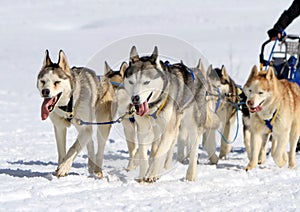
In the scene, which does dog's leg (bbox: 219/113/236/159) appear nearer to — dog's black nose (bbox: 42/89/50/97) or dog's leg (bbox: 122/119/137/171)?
dog's leg (bbox: 122/119/137/171)

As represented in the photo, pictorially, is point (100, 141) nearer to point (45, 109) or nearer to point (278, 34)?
point (45, 109)

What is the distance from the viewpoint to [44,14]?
27438mm

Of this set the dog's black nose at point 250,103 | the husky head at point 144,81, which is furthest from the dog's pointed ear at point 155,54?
the dog's black nose at point 250,103

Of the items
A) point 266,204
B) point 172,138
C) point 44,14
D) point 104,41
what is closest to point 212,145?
point 172,138

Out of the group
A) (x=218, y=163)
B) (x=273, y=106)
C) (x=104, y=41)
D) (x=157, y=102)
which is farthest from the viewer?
(x=104, y=41)

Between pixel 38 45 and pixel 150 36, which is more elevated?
pixel 38 45

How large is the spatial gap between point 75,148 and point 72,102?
307 mm

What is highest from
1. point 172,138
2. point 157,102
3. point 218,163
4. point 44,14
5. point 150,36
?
point 44,14

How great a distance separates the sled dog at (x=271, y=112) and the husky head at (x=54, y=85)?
1.47 m

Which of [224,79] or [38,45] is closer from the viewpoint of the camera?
[224,79]

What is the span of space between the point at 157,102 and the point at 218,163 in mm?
1431

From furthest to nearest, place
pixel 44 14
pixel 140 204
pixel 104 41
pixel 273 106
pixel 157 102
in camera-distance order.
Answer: pixel 44 14, pixel 104 41, pixel 273 106, pixel 157 102, pixel 140 204

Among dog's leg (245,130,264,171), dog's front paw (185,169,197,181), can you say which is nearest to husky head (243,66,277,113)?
dog's leg (245,130,264,171)

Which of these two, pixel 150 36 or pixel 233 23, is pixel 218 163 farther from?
pixel 233 23
